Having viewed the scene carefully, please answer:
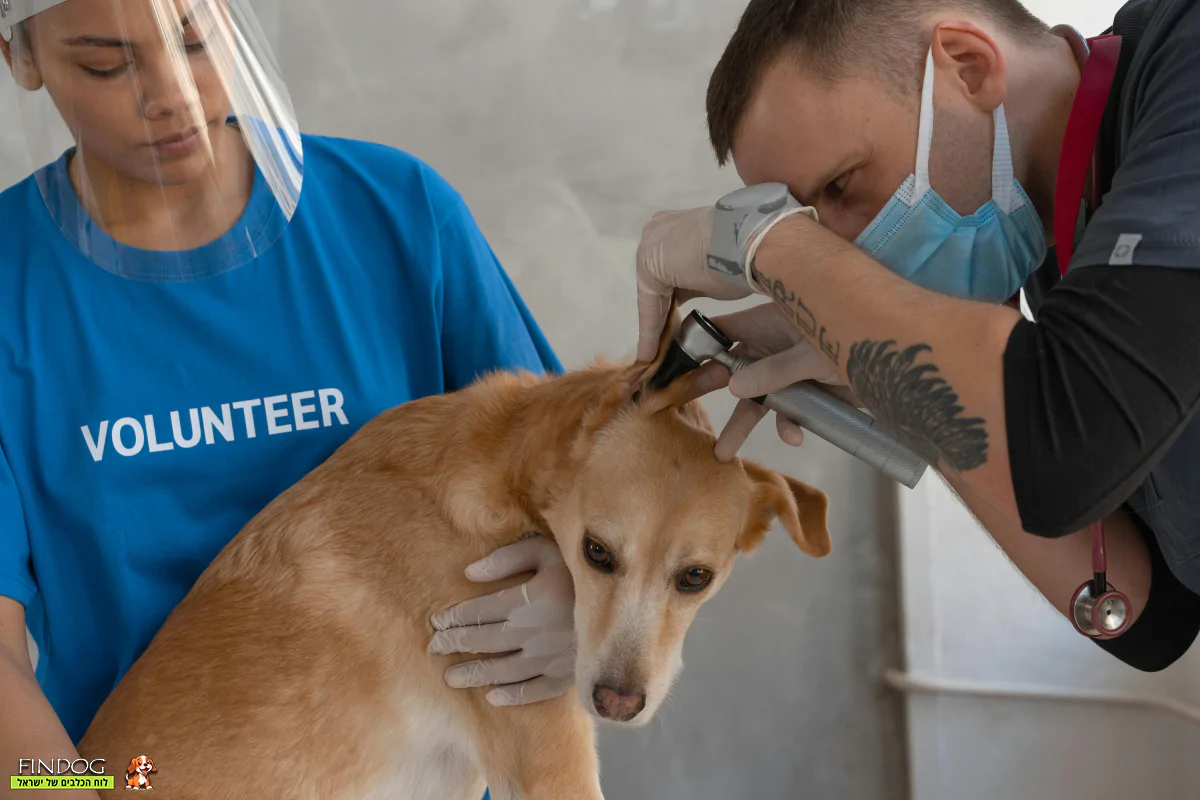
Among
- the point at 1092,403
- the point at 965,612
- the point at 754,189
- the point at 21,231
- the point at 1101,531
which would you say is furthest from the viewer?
the point at 965,612

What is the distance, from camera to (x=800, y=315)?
0.89 meters

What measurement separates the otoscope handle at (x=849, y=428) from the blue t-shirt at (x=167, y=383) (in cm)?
55

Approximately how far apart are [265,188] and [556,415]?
0.51m

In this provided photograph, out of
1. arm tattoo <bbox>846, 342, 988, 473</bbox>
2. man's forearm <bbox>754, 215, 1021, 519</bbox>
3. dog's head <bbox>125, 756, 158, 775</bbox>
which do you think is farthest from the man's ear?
dog's head <bbox>125, 756, 158, 775</bbox>

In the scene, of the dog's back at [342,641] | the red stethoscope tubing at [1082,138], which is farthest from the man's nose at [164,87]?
the red stethoscope tubing at [1082,138]

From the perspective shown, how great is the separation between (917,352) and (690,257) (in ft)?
1.12

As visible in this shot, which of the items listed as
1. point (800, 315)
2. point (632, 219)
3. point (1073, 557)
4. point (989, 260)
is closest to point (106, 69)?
point (800, 315)

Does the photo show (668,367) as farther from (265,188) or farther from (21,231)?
(21,231)

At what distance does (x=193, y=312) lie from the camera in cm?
133

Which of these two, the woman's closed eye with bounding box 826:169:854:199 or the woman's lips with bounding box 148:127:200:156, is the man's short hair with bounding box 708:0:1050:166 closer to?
the woman's closed eye with bounding box 826:169:854:199

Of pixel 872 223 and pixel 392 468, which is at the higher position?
pixel 872 223

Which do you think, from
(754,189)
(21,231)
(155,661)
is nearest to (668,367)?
(754,189)

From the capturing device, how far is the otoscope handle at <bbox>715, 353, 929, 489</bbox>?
1107 mm

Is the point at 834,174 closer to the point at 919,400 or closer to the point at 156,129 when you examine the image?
the point at 919,400
